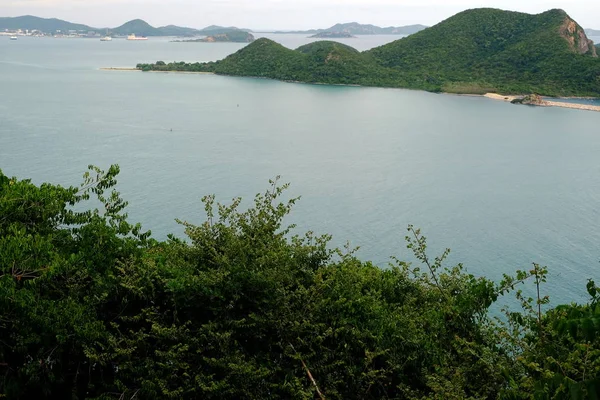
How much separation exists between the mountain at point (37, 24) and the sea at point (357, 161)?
14013 cm

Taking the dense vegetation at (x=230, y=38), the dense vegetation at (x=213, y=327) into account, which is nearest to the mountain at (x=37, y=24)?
the dense vegetation at (x=230, y=38)

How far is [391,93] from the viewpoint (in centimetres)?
4772

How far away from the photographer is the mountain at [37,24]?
16488cm

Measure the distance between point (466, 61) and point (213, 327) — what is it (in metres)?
56.0

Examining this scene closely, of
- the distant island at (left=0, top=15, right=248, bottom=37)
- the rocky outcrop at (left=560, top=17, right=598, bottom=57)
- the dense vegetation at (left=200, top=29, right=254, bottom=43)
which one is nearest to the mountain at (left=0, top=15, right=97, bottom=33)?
the distant island at (left=0, top=15, right=248, bottom=37)

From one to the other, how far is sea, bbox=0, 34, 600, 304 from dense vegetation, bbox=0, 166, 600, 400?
15.7 ft

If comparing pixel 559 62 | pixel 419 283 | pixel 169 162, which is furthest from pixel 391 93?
pixel 419 283

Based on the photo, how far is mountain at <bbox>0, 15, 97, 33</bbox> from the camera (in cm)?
16488

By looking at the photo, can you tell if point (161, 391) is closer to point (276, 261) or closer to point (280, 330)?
point (280, 330)

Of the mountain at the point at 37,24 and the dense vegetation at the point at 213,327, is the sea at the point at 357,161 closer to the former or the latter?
the dense vegetation at the point at 213,327

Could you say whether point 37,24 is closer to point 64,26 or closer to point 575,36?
point 64,26

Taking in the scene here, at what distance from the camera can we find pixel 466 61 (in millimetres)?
56125

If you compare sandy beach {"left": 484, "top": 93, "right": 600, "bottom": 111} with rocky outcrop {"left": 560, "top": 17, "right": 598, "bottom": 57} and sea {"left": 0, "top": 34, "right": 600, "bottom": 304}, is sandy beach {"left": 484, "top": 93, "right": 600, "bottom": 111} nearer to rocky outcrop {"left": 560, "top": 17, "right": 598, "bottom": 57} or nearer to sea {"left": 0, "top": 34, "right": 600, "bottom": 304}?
sea {"left": 0, "top": 34, "right": 600, "bottom": 304}

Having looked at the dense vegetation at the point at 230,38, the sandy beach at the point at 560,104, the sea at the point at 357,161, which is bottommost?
the sea at the point at 357,161
